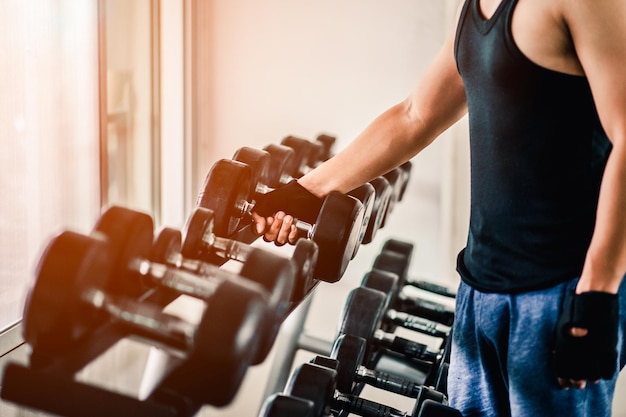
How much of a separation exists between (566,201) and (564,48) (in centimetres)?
22

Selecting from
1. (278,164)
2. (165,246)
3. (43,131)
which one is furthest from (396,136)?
(43,131)

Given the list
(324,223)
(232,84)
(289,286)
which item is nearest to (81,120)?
(232,84)

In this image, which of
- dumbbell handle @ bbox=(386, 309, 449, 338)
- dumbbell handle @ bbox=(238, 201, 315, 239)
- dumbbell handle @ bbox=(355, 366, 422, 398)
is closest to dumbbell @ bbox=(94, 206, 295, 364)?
dumbbell handle @ bbox=(238, 201, 315, 239)

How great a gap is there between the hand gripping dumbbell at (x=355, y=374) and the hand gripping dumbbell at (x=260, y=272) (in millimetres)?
494

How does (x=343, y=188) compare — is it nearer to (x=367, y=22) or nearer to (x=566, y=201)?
(x=566, y=201)

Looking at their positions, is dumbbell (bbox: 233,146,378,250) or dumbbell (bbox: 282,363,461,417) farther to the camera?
dumbbell (bbox: 233,146,378,250)

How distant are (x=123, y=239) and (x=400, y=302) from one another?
1194 millimetres

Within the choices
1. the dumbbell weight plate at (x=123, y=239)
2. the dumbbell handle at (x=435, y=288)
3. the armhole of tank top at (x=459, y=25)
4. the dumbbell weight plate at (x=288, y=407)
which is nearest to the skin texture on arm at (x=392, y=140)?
the armhole of tank top at (x=459, y=25)

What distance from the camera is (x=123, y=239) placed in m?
0.82

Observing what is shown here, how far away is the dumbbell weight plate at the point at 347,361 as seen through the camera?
1375 mm

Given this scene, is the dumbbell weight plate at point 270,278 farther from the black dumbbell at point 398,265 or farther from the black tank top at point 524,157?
the black dumbbell at point 398,265

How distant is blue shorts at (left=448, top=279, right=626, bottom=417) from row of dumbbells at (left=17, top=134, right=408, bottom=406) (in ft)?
1.03

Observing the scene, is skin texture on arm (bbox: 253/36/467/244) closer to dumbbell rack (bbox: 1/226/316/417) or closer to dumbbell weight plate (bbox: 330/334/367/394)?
dumbbell weight plate (bbox: 330/334/367/394)

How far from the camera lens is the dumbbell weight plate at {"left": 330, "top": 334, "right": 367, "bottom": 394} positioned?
4.51 feet
